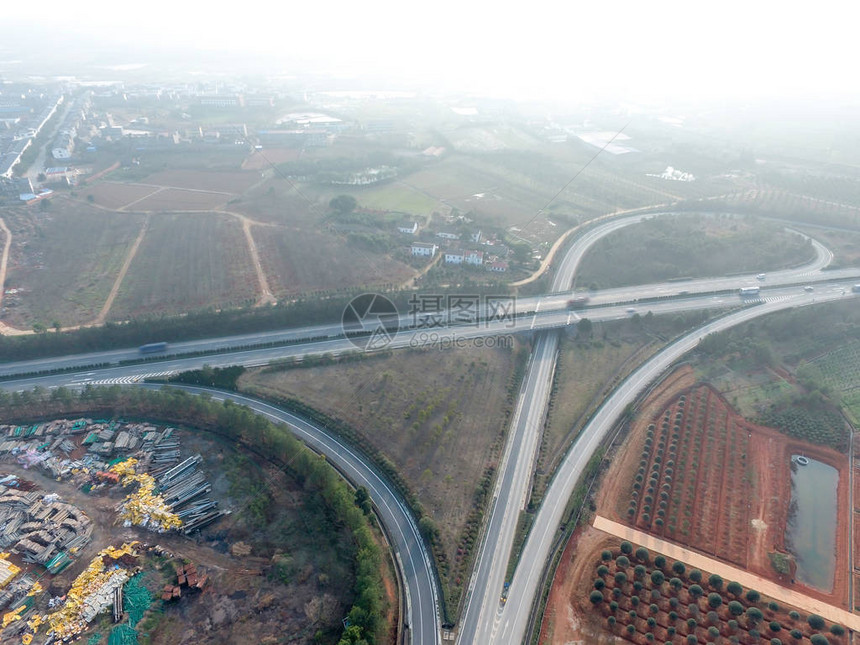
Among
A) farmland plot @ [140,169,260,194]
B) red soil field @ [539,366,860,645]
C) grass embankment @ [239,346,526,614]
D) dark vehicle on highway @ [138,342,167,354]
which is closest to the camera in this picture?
red soil field @ [539,366,860,645]

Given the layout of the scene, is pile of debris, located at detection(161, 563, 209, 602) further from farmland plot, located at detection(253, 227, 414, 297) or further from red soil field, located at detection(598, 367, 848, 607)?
farmland plot, located at detection(253, 227, 414, 297)

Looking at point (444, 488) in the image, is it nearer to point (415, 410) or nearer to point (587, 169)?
point (415, 410)

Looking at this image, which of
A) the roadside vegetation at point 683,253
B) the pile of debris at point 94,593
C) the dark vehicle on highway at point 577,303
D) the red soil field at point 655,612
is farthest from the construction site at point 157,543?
the roadside vegetation at point 683,253

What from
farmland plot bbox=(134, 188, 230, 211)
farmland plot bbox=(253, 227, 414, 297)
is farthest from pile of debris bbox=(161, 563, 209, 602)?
farmland plot bbox=(134, 188, 230, 211)

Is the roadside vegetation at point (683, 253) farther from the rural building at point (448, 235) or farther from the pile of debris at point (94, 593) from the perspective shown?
the pile of debris at point (94, 593)

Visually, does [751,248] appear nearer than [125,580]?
No

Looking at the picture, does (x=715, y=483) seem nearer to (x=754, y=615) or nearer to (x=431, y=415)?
(x=754, y=615)

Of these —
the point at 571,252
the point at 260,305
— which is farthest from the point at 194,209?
the point at 571,252
